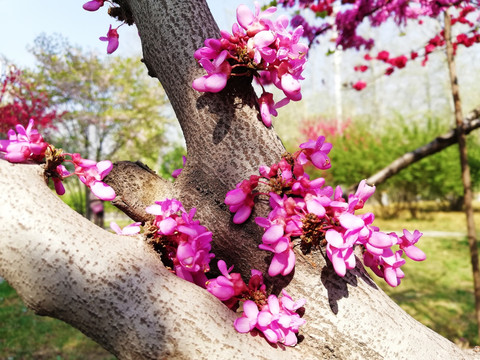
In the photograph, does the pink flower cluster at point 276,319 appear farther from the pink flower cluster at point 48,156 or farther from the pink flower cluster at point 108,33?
the pink flower cluster at point 108,33

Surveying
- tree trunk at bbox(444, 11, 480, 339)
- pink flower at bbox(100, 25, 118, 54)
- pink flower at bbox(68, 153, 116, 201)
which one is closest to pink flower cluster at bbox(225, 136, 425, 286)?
pink flower at bbox(68, 153, 116, 201)

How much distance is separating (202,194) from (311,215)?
1.20 ft

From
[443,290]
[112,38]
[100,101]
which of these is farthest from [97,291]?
[100,101]

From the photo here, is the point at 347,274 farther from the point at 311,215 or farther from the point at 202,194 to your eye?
the point at 202,194

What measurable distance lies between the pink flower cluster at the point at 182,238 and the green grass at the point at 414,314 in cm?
411

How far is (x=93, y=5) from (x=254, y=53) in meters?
0.82

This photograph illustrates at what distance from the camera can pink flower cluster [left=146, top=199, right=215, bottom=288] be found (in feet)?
3.68

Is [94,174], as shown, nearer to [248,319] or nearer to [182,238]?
[182,238]

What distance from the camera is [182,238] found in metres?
1.16

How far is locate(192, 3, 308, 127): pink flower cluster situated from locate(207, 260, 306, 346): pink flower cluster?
1.69 ft

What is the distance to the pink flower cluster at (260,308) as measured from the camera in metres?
1.05

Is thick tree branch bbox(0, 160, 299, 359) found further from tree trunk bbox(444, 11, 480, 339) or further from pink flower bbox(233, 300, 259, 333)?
tree trunk bbox(444, 11, 480, 339)

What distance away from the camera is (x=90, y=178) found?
1263mm

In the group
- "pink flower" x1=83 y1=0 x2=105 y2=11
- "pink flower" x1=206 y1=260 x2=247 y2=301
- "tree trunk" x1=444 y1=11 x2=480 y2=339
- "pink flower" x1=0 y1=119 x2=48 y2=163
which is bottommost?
"tree trunk" x1=444 y1=11 x2=480 y2=339
